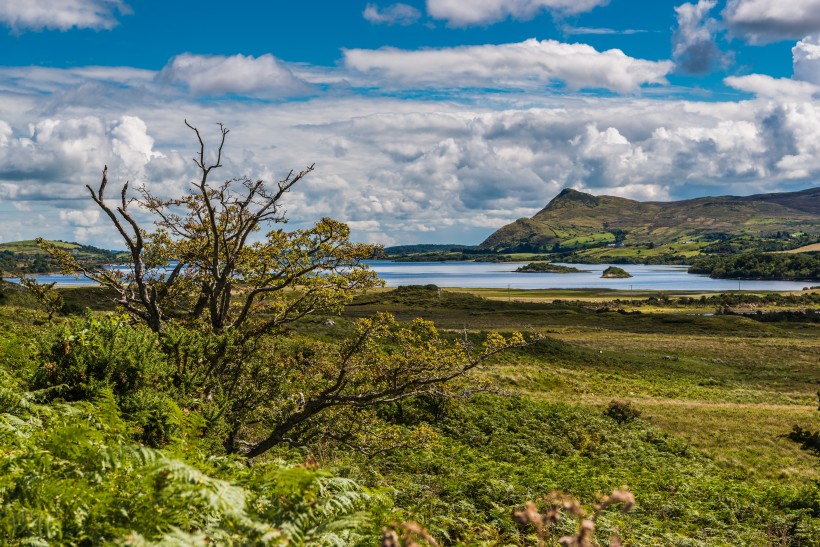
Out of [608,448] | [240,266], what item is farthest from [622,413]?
[240,266]

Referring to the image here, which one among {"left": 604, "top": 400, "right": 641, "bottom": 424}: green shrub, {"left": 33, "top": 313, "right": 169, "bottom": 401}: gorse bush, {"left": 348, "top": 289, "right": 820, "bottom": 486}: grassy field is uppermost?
{"left": 33, "top": 313, "right": 169, "bottom": 401}: gorse bush

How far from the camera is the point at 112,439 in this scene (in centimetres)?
738

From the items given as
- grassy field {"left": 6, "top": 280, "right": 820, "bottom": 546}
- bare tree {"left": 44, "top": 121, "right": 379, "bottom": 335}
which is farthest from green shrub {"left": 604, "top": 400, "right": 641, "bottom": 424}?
bare tree {"left": 44, "top": 121, "right": 379, "bottom": 335}

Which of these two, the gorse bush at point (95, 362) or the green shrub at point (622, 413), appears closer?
the gorse bush at point (95, 362)

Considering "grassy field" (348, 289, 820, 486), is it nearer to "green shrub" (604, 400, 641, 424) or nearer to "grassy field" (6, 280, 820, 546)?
"grassy field" (6, 280, 820, 546)

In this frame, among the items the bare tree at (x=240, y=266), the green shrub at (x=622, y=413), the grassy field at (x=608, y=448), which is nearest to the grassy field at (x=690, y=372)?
the grassy field at (x=608, y=448)

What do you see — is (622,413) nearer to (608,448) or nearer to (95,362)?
(608,448)

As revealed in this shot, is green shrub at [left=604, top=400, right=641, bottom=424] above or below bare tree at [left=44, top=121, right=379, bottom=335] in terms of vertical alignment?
below

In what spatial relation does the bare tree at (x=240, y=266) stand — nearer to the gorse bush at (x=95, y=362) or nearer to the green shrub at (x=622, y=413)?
the gorse bush at (x=95, y=362)

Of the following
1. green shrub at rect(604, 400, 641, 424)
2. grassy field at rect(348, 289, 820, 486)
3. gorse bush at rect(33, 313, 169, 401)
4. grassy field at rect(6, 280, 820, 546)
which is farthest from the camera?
green shrub at rect(604, 400, 641, 424)

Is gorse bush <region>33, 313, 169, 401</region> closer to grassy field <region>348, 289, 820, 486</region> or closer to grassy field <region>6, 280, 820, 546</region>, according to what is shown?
grassy field <region>6, 280, 820, 546</region>

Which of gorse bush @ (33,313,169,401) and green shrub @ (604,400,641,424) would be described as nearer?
gorse bush @ (33,313,169,401)

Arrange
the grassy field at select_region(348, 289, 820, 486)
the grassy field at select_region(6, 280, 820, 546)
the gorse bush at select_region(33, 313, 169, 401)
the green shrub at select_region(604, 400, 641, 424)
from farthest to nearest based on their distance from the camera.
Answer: the green shrub at select_region(604, 400, 641, 424)
the grassy field at select_region(348, 289, 820, 486)
the grassy field at select_region(6, 280, 820, 546)
the gorse bush at select_region(33, 313, 169, 401)

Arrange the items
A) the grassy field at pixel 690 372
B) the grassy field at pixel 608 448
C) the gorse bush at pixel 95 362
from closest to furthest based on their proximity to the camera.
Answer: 1. the gorse bush at pixel 95 362
2. the grassy field at pixel 608 448
3. the grassy field at pixel 690 372
